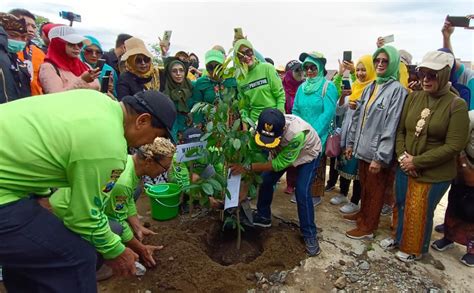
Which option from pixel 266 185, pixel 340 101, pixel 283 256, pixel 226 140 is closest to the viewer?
pixel 226 140

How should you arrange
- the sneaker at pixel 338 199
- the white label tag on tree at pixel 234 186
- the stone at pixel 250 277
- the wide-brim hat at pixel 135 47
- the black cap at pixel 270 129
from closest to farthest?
the stone at pixel 250 277 → the black cap at pixel 270 129 → the white label tag on tree at pixel 234 186 → the wide-brim hat at pixel 135 47 → the sneaker at pixel 338 199

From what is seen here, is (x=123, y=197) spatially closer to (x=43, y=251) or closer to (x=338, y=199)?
(x=43, y=251)

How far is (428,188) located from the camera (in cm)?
276

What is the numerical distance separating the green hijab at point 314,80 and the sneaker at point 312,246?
177 centimetres

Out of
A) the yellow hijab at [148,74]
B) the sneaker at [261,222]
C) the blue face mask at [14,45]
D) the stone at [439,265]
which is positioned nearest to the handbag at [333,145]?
the sneaker at [261,222]

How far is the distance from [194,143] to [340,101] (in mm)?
2867

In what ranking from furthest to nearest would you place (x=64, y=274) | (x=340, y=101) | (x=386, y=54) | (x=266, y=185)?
(x=340, y=101) → (x=266, y=185) → (x=386, y=54) → (x=64, y=274)

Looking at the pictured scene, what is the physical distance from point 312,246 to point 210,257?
978 millimetres

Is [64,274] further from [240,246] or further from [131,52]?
[131,52]

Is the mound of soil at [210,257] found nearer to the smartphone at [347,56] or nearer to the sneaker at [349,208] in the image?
the sneaker at [349,208]

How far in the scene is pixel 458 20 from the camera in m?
3.33

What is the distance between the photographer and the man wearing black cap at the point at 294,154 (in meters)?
2.69

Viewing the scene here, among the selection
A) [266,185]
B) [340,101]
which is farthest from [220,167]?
[340,101]

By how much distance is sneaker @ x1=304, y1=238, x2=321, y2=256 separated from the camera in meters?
2.96
